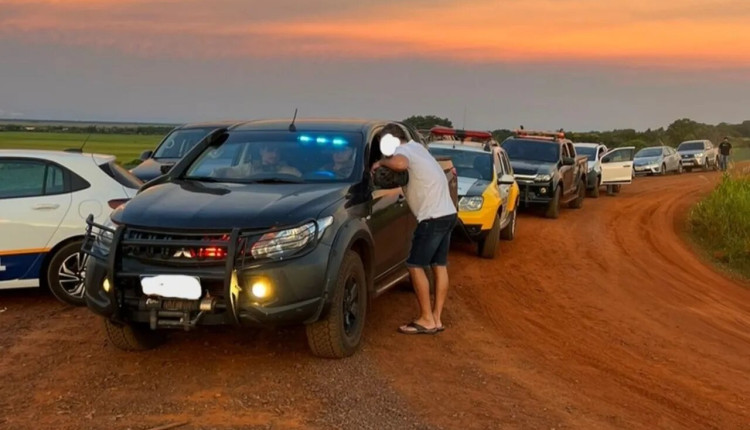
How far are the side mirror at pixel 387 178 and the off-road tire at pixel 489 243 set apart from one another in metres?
5.07

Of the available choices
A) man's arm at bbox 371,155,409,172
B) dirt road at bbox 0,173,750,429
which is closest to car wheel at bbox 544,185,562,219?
dirt road at bbox 0,173,750,429

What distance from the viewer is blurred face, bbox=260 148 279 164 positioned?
23.0 ft

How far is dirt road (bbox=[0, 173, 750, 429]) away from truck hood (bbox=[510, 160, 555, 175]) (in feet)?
27.9

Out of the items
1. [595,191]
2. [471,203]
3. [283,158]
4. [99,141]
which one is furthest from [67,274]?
[595,191]

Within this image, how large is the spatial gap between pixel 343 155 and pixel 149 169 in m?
6.25

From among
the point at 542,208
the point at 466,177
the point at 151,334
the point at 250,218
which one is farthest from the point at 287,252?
the point at 542,208

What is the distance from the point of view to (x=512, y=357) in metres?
6.64

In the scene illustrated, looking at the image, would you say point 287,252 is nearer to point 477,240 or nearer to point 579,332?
point 579,332

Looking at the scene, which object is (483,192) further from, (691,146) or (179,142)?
(691,146)

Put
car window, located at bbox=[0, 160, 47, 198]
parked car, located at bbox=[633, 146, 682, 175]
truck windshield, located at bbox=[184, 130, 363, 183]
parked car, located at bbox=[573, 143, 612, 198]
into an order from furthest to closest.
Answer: parked car, located at bbox=[633, 146, 682, 175]
parked car, located at bbox=[573, 143, 612, 198]
car window, located at bbox=[0, 160, 47, 198]
truck windshield, located at bbox=[184, 130, 363, 183]

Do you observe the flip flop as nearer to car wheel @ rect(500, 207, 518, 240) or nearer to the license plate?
the license plate

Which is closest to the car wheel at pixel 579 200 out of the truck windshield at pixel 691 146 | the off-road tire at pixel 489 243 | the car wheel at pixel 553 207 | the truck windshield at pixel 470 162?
the car wheel at pixel 553 207

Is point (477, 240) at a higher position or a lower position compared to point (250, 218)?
lower

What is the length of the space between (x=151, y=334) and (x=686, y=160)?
129 feet
